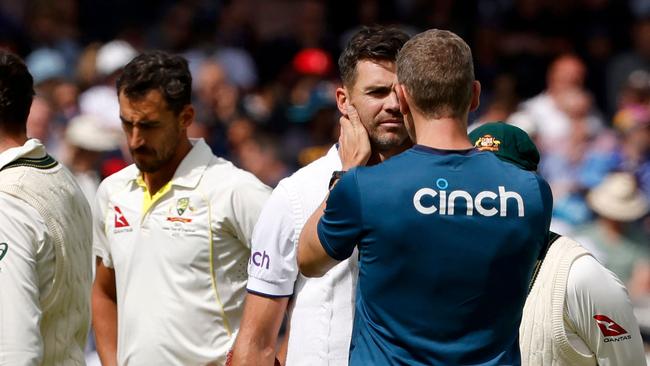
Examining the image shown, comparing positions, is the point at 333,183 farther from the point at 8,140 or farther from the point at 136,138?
the point at 136,138

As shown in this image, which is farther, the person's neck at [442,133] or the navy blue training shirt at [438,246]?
the person's neck at [442,133]

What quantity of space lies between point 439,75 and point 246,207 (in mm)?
1866

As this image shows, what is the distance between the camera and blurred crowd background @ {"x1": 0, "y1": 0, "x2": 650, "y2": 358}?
425 inches

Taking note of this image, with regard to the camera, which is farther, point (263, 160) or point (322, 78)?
point (322, 78)

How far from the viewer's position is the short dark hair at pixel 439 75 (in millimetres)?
4156

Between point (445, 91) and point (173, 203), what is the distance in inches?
84.0

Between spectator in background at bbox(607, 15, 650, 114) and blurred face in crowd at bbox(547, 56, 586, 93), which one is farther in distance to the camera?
spectator in background at bbox(607, 15, 650, 114)

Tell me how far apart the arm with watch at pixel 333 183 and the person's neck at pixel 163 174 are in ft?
4.82

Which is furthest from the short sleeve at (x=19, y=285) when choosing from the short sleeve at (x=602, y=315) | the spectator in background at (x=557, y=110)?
the spectator in background at (x=557, y=110)

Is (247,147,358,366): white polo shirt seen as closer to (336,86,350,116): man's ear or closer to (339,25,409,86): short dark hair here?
(336,86,350,116): man's ear

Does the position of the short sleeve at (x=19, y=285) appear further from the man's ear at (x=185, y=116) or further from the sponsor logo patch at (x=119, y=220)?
the man's ear at (x=185, y=116)

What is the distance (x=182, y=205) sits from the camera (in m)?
5.94

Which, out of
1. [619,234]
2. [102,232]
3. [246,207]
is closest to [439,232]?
[246,207]

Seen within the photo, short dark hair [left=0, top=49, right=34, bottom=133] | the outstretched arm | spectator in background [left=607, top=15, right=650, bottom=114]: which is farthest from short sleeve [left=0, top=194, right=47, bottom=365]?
spectator in background [left=607, top=15, right=650, bottom=114]
